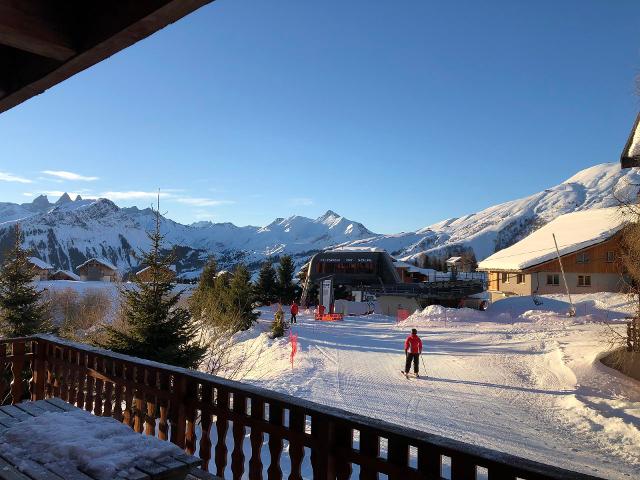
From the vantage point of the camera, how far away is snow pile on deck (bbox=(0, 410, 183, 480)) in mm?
2297

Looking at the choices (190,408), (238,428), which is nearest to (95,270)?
(190,408)

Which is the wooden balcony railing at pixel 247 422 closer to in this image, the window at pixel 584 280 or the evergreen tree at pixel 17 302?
the evergreen tree at pixel 17 302

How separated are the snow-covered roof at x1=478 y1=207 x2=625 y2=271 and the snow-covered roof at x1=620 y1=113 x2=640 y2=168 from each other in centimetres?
1904

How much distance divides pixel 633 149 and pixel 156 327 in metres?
14.0

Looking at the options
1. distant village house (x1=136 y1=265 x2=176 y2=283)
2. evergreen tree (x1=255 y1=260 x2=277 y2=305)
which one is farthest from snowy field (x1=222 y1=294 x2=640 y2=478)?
evergreen tree (x1=255 y1=260 x2=277 y2=305)

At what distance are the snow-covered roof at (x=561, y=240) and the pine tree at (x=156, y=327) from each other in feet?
98.3

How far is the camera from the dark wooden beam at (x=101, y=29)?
1.97 meters

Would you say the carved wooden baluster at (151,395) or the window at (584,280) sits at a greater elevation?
the window at (584,280)

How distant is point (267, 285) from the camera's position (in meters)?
43.9

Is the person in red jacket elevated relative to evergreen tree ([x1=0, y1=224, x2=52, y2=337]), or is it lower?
lower

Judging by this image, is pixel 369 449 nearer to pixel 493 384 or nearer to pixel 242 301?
pixel 493 384

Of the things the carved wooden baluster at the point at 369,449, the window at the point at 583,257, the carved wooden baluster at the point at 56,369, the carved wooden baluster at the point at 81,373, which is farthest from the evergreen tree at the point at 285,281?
the carved wooden baluster at the point at 369,449

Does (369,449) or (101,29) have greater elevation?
(101,29)

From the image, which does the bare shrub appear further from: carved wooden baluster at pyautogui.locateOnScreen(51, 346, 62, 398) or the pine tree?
carved wooden baluster at pyautogui.locateOnScreen(51, 346, 62, 398)
